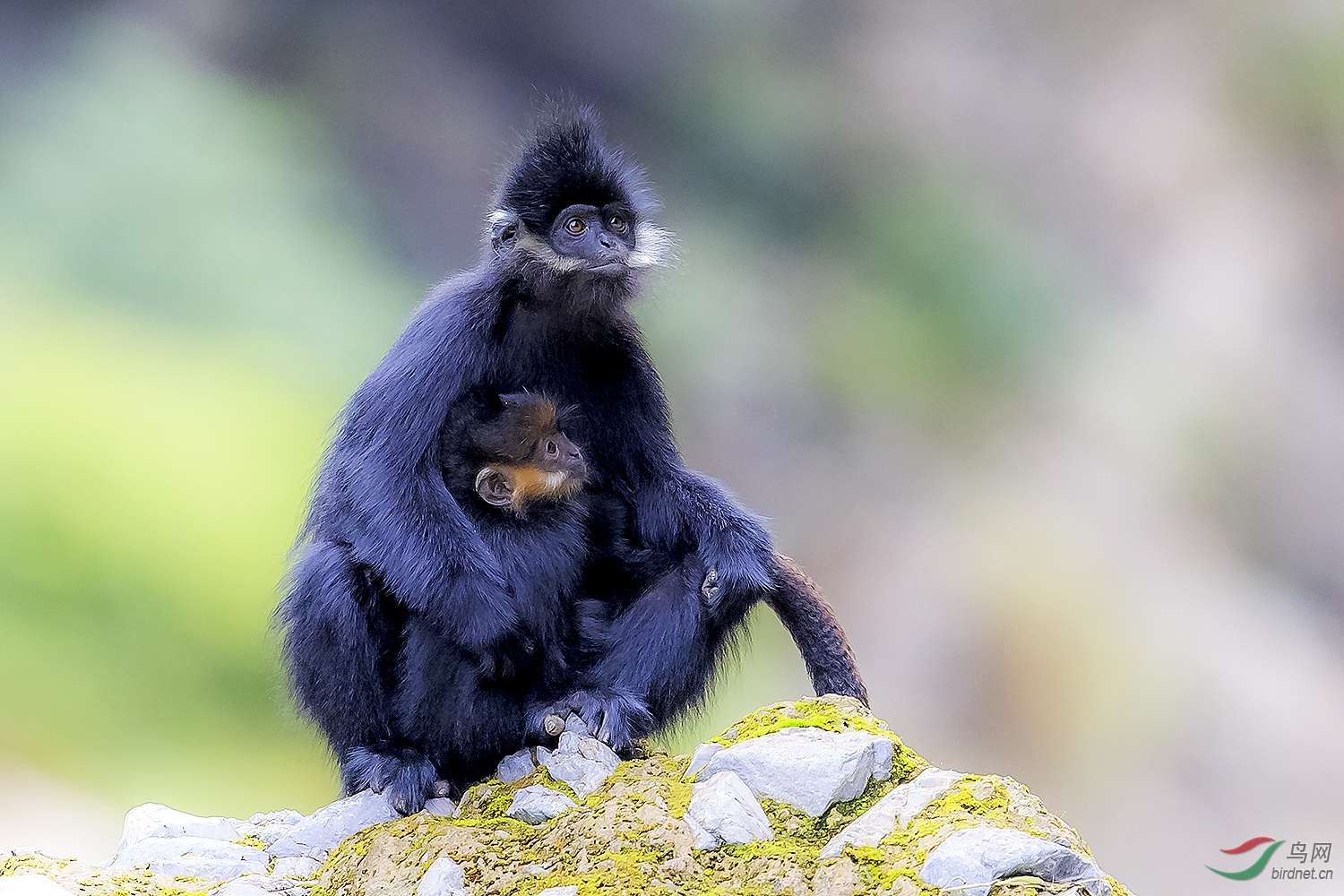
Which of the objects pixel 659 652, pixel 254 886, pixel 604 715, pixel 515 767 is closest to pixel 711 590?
pixel 659 652

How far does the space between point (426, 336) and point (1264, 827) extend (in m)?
6.48

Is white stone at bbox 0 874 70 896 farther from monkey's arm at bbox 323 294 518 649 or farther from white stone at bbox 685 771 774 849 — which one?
white stone at bbox 685 771 774 849

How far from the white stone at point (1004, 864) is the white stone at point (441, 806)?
Answer: 1508 mm

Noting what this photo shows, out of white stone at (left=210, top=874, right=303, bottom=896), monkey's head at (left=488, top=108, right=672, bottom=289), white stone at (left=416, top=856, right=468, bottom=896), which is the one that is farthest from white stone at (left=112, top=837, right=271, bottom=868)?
monkey's head at (left=488, top=108, right=672, bottom=289)

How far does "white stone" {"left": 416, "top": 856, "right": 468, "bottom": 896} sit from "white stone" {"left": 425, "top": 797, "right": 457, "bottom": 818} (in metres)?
0.38

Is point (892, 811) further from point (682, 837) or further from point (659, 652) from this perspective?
point (659, 652)

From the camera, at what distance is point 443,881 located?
340 cm

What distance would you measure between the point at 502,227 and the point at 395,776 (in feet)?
6.00

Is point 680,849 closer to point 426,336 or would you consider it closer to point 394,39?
point 426,336

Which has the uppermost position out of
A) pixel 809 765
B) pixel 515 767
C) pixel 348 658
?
pixel 348 658

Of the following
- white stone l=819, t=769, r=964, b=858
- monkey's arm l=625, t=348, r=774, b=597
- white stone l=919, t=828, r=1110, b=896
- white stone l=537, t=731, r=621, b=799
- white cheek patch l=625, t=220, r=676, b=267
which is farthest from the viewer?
white cheek patch l=625, t=220, r=676, b=267

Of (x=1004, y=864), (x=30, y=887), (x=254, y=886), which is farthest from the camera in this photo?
(x=254, y=886)

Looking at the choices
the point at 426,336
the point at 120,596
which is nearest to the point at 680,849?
the point at 426,336

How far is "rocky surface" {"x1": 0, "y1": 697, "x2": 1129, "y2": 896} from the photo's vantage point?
3115mm
